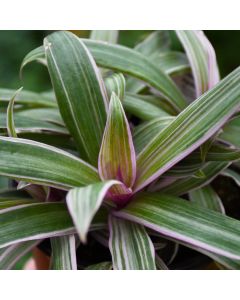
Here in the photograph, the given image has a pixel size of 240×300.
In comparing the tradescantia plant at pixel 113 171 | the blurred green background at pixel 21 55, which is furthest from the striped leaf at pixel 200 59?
the blurred green background at pixel 21 55

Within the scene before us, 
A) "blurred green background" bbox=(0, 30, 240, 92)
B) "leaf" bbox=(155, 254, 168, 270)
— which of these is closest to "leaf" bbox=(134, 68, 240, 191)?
"leaf" bbox=(155, 254, 168, 270)

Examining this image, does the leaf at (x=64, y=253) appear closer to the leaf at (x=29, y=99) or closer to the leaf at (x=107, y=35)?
the leaf at (x=29, y=99)

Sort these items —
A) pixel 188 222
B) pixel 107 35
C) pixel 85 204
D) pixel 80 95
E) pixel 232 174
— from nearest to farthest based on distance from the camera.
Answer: pixel 85 204 < pixel 188 222 < pixel 80 95 < pixel 232 174 < pixel 107 35

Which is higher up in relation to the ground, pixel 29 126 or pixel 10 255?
pixel 29 126

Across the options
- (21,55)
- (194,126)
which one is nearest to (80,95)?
(194,126)

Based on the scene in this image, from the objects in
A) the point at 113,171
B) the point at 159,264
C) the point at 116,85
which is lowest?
the point at 159,264

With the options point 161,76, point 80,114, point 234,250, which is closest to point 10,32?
point 161,76

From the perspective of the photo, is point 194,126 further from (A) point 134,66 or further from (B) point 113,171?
(A) point 134,66
